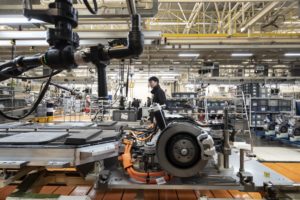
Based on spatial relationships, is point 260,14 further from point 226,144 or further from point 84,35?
point 226,144

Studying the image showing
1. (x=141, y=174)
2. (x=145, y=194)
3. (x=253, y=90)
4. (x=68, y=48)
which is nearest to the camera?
(x=68, y=48)

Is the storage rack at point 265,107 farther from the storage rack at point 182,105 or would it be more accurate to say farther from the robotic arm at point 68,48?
the robotic arm at point 68,48

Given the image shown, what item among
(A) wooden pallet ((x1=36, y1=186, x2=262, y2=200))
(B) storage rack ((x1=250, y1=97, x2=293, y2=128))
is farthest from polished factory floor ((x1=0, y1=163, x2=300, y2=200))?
(B) storage rack ((x1=250, y1=97, x2=293, y2=128))

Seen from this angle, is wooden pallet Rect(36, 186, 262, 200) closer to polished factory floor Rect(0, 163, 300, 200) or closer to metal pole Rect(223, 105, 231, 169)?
polished factory floor Rect(0, 163, 300, 200)

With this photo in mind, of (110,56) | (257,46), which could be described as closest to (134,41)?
(110,56)

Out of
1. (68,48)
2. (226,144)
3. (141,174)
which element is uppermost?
(68,48)

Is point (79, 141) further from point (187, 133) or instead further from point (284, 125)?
point (284, 125)

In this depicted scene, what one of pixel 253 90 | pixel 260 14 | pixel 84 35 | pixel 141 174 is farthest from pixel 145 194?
pixel 253 90

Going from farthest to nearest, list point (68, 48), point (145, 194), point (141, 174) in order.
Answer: point (145, 194) → point (141, 174) → point (68, 48)

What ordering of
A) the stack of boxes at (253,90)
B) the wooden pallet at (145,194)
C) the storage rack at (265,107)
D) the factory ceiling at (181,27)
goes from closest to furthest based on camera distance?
the wooden pallet at (145,194), the factory ceiling at (181,27), the storage rack at (265,107), the stack of boxes at (253,90)

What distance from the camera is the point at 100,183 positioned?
150cm

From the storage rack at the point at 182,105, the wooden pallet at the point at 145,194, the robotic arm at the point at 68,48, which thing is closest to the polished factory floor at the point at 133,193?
the wooden pallet at the point at 145,194

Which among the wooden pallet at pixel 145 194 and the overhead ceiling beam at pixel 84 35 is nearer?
the wooden pallet at pixel 145 194

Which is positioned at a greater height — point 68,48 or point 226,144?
point 68,48
